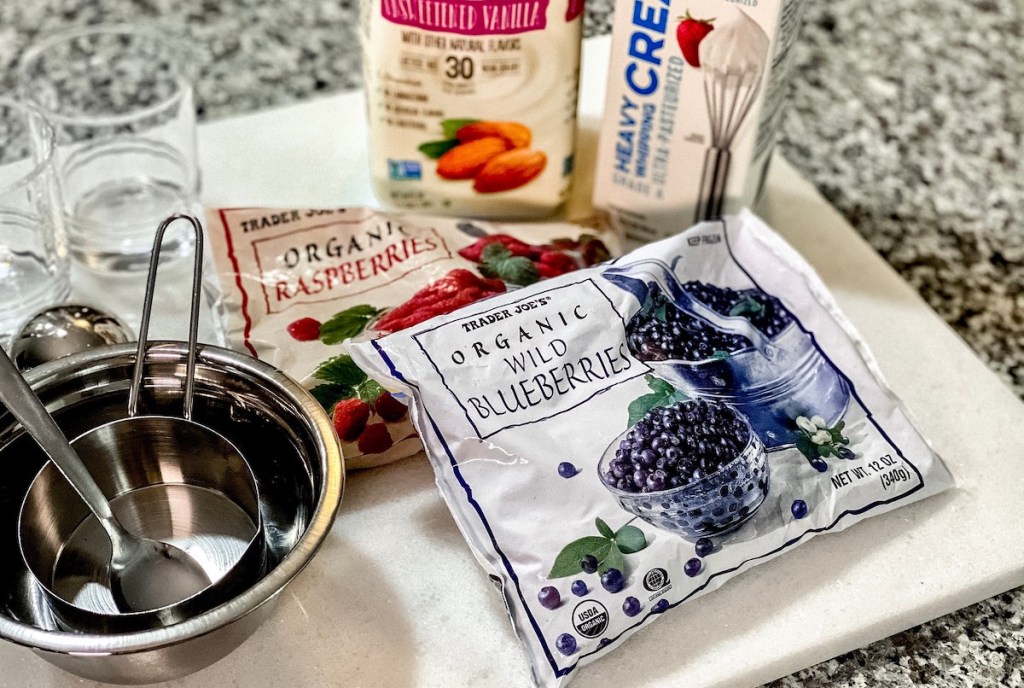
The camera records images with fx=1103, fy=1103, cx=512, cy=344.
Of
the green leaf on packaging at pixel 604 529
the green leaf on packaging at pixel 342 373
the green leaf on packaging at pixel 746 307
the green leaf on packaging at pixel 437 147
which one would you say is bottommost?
the green leaf on packaging at pixel 604 529

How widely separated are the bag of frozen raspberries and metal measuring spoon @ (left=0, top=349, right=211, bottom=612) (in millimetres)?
126

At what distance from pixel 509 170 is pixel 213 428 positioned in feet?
1.03

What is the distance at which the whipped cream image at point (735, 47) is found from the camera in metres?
0.73

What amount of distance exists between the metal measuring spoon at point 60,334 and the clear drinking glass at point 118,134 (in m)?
0.13

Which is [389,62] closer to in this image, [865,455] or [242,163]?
[242,163]

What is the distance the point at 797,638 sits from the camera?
2.14 ft

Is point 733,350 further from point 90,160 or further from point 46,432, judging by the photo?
point 90,160

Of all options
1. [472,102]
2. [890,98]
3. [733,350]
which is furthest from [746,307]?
[890,98]

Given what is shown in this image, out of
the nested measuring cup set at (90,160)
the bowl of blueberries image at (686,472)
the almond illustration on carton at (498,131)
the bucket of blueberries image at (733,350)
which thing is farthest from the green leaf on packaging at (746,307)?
the nested measuring cup set at (90,160)

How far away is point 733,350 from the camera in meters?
0.71

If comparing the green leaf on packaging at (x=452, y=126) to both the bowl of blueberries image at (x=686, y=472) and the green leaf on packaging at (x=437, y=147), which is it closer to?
the green leaf on packaging at (x=437, y=147)

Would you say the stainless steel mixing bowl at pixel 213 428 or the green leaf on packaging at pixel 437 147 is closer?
the stainless steel mixing bowl at pixel 213 428

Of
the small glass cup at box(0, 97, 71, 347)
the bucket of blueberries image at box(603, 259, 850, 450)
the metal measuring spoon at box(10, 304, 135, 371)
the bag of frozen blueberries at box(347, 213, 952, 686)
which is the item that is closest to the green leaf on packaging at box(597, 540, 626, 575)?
the bag of frozen blueberries at box(347, 213, 952, 686)

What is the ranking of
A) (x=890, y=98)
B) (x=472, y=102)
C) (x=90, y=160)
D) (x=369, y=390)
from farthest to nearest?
(x=890, y=98)
(x=90, y=160)
(x=472, y=102)
(x=369, y=390)
